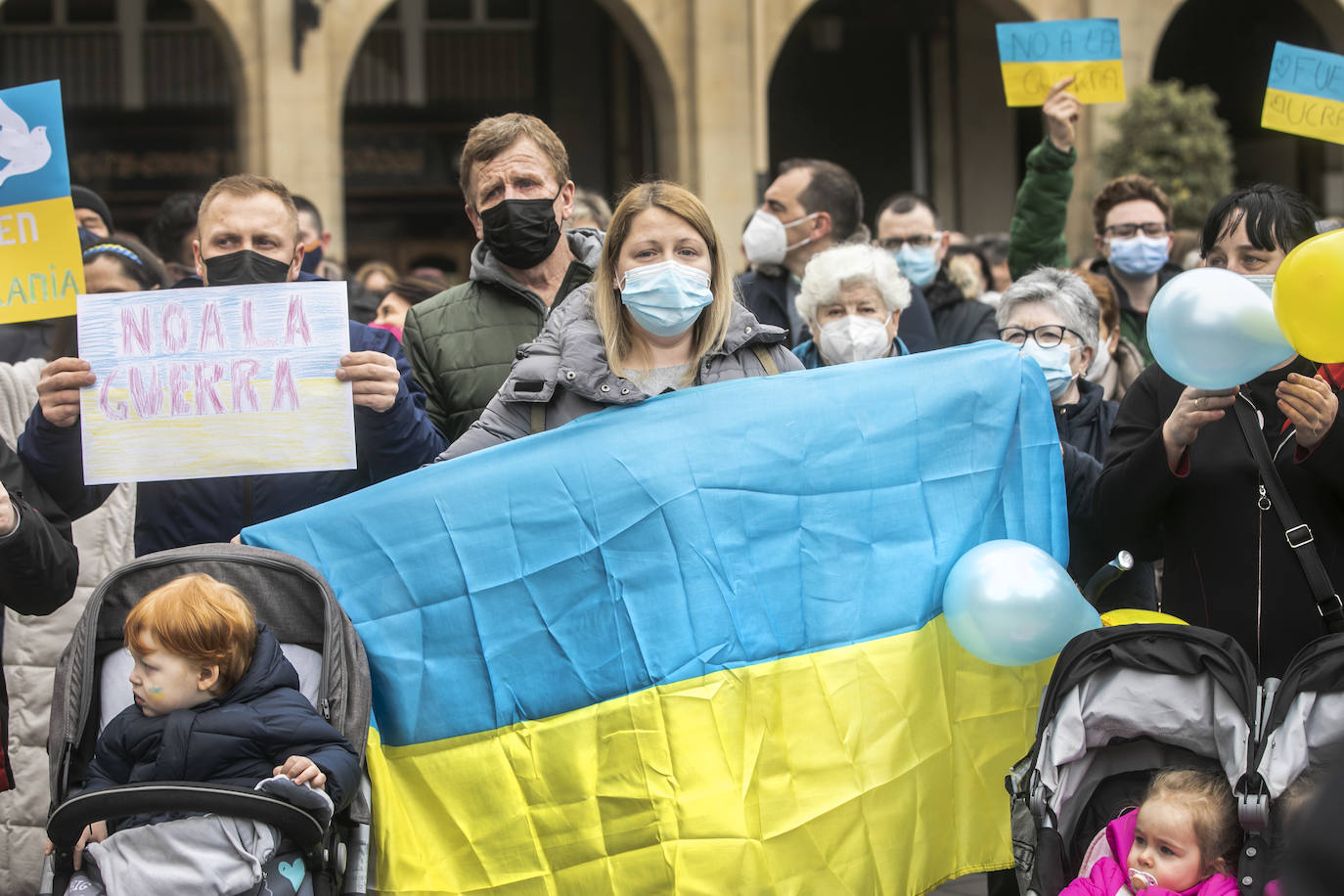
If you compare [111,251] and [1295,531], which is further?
[111,251]

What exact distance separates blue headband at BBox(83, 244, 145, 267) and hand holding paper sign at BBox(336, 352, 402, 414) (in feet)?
5.86

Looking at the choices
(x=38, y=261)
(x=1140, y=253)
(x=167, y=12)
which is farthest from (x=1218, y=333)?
(x=167, y=12)

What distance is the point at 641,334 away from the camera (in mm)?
3752

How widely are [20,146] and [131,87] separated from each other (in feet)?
44.1

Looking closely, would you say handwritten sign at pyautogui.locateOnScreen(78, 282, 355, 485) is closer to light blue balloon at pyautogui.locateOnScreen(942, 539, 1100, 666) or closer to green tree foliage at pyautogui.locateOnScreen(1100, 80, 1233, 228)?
light blue balloon at pyautogui.locateOnScreen(942, 539, 1100, 666)

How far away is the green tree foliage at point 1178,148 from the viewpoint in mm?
13648

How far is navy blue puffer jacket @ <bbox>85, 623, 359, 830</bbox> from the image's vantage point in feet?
10.0

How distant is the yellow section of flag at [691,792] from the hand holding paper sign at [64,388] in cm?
106

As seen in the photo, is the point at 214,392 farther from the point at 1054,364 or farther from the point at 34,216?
the point at 1054,364

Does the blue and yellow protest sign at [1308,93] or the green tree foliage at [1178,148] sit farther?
the green tree foliage at [1178,148]

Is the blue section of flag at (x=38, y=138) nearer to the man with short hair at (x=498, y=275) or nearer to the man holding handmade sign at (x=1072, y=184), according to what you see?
the man with short hair at (x=498, y=275)

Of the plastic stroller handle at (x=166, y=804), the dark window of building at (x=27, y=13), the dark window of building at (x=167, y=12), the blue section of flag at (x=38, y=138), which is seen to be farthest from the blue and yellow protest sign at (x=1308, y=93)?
the dark window of building at (x=27, y=13)

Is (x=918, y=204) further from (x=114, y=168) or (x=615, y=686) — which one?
(x=114, y=168)

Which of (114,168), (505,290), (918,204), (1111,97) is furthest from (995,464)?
(114,168)
